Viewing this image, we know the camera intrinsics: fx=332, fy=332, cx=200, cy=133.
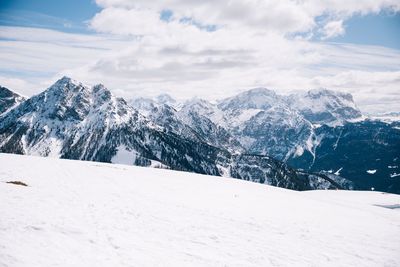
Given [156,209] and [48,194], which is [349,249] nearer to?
[156,209]

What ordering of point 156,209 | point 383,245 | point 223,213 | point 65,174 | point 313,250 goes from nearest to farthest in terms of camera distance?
point 313,250 < point 383,245 < point 156,209 < point 223,213 < point 65,174

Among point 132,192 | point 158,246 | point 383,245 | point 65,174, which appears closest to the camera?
point 158,246

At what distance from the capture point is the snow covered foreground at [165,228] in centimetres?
1541

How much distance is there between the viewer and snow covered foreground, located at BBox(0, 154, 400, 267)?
15.4 m

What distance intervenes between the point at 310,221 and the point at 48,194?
67.7 feet

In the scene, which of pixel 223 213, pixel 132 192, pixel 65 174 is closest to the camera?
pixel 223 213

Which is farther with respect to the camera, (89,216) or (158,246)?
(89,216)

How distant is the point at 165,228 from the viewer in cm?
2009

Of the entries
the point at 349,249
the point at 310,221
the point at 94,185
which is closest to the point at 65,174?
the point at 94,185

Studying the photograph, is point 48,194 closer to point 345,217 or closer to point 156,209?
point 156,209

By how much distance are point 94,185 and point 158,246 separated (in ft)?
50.6

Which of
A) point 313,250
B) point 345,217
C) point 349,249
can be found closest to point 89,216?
point 313,250

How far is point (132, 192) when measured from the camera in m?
29.6

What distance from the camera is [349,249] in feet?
67.4
